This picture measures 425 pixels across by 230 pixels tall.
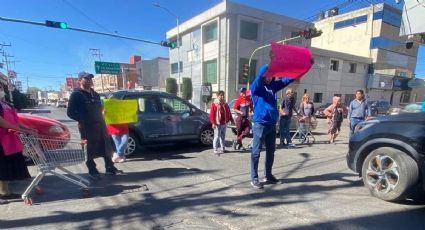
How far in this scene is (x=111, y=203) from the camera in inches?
154

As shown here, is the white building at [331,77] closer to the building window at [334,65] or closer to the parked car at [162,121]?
the building window at [334,65]

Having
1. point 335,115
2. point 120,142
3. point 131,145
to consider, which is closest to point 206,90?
point 335,115

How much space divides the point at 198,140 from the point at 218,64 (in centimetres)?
2007

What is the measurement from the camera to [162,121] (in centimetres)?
714

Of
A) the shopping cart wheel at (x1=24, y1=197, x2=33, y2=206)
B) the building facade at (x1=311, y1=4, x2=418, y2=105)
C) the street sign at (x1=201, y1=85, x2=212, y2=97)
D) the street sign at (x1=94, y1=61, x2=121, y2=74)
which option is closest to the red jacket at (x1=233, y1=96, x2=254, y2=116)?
the shopping cart wheel at (x1=24, y1=197, x2=33, y2=206)

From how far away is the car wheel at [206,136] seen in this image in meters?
8.01

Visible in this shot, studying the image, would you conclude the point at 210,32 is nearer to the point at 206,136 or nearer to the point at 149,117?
the point at 206,136

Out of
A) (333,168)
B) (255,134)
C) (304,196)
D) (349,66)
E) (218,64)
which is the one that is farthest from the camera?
(349,66)

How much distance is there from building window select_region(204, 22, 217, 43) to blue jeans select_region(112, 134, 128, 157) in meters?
23.6

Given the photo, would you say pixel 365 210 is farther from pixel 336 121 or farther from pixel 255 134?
pixel 336 121

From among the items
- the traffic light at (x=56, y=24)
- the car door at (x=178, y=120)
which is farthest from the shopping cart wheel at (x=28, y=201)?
the traffic light at (x=56, y=24)

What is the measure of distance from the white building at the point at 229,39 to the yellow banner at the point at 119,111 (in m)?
18.9

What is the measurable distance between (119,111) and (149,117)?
108 centimetres

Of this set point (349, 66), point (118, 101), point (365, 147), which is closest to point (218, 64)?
point (349, 66)
